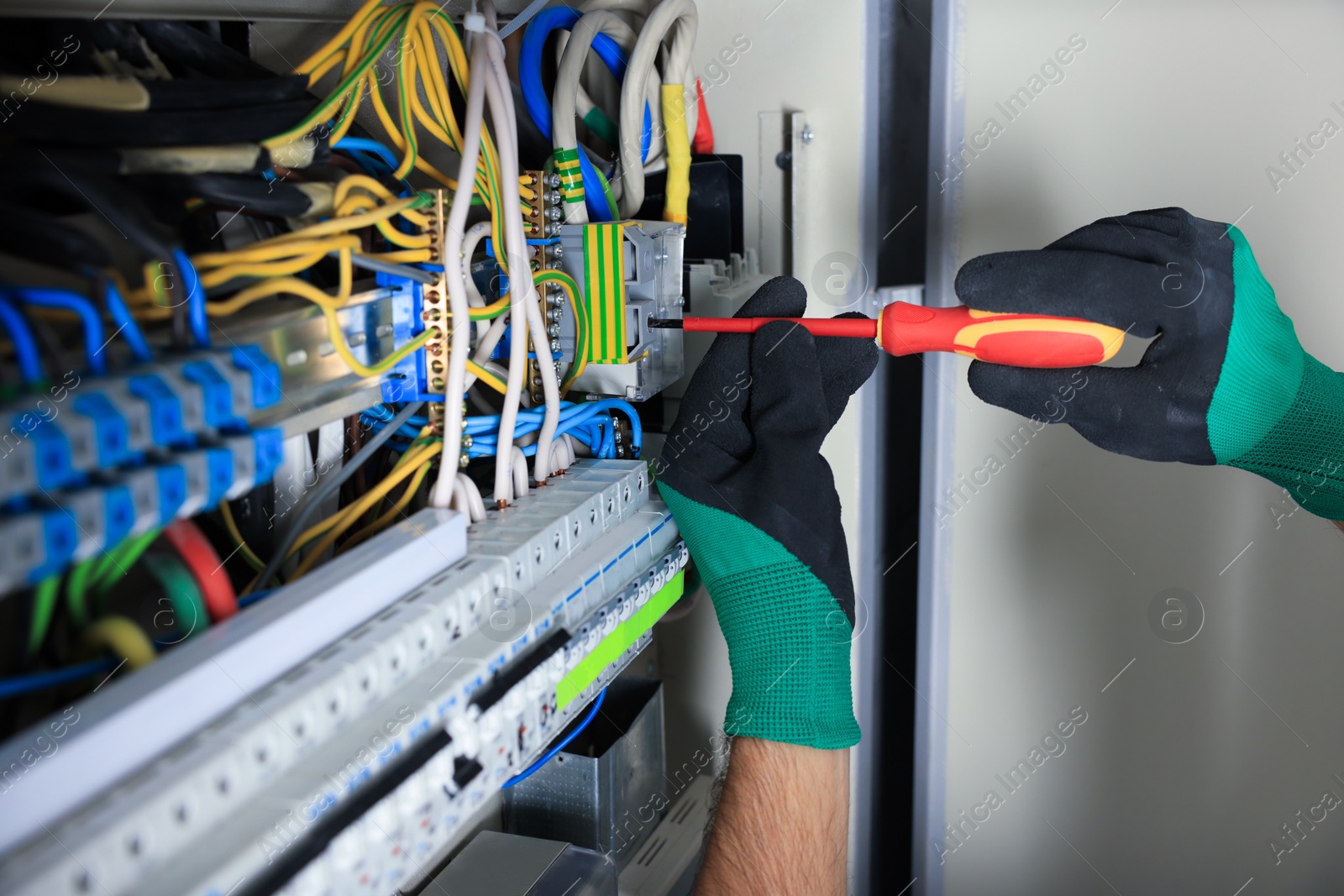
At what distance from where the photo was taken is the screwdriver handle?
83cm

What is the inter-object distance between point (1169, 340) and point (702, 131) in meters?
0.67

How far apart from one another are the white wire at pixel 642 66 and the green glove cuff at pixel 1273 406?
63 centimetres

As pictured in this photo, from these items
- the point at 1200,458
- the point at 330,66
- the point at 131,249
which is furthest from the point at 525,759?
the point at 1200,458

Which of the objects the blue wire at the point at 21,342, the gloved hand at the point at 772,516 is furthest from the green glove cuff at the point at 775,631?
the blue wire at the point at 21,342

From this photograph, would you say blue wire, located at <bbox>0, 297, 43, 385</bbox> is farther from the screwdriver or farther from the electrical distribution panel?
the screwdriver

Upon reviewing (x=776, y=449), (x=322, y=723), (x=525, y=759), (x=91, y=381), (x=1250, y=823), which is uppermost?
(x=91, y=381)

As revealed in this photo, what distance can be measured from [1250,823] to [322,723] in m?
1.24

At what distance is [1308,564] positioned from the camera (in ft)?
3.65

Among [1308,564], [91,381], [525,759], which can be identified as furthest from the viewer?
[1308,564]

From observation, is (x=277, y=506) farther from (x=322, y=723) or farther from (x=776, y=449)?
(x=776, y=449)

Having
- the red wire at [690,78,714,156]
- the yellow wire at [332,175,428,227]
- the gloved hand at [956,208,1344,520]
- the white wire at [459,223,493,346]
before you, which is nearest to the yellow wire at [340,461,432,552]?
the white wire at [459,223,493,346]

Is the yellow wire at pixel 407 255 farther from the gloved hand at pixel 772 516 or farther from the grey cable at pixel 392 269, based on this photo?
the gloved hand at pixel 772 516

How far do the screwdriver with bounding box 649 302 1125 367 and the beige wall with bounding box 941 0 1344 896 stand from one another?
15.0 inches

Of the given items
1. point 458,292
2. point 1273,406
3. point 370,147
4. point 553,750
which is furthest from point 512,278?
point 1273,406
